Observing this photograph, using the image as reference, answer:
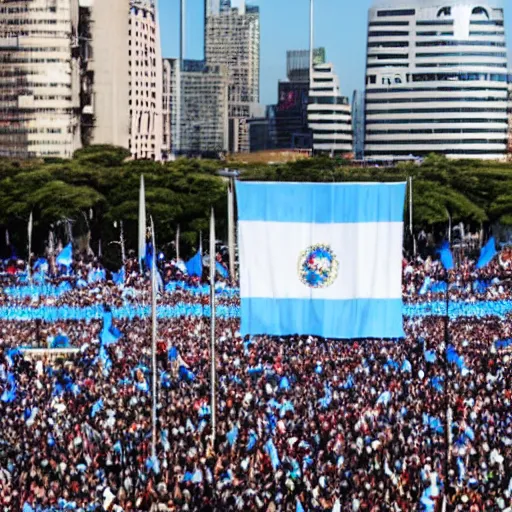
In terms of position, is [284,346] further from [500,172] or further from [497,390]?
[500,172]

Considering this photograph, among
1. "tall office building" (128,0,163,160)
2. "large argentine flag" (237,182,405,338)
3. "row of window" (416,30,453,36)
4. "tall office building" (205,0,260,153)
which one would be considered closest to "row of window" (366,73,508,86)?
"row of window" (416,30,453,36)

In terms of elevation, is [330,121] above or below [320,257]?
below

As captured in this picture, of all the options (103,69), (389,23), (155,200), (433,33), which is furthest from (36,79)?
(155,200)

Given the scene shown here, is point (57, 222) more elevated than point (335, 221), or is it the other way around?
point (335, 221)

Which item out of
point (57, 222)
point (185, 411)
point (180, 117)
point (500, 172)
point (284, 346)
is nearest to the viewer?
point (185, 411)

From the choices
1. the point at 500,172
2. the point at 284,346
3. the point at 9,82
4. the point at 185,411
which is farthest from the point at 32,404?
the point at 9,82

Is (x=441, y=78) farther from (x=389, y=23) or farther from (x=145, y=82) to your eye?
→ (x=145, y=82)
